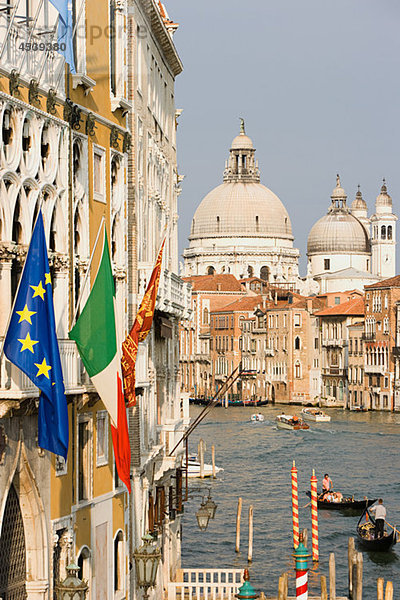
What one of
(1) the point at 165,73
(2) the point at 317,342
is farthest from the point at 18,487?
(2) the point at 317,342

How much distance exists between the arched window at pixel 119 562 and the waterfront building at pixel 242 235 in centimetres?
11302

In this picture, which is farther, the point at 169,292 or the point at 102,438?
the point at 169,292

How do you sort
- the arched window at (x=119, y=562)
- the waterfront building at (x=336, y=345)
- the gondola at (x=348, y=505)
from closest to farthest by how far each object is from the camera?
the arched window at (x=119, y=562) < the gondola at (x=348, y=505) < the waterfront building at (x=336, y=345)

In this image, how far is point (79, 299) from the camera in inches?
459

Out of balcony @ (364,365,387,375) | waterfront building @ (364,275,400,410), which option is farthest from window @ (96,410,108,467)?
Answer: balcony @ (364,365,387,375)

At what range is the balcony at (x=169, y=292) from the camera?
15234 mm

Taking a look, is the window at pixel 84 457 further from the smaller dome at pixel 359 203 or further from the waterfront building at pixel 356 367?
the smaller dome at pixel 359 203

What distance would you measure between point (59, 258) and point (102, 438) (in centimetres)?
215

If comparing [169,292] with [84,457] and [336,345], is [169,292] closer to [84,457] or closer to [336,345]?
[84,457]

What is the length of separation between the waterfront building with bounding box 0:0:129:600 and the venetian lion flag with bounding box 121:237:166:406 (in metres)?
0.37

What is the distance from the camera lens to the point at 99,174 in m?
12.7

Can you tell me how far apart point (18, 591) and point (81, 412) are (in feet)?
5.92

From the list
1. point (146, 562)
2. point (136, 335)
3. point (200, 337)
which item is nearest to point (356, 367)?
point (200, 337)

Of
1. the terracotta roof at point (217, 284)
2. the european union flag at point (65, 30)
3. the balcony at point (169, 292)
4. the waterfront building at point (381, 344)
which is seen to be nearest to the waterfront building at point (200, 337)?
the terracotta roof at point (217, 284)
